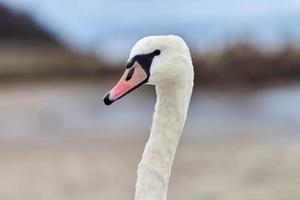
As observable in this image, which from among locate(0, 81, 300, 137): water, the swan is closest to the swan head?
the swan

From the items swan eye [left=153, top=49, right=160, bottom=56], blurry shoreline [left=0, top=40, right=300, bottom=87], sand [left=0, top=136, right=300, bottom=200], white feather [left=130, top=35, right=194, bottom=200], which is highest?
blurry shoreline [left=0, top=40, right=300, bottom=87]

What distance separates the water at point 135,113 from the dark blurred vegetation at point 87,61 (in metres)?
1.60

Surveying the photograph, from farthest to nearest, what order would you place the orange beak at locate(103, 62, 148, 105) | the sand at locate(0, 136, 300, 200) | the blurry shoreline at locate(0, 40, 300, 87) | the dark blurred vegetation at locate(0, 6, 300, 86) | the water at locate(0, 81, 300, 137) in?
1. the dark blurred vegetation at locate(0, 6, 300, 86)
2. the blurry shoreline at locate(0, 40, 300, 87)
3. the water at locate(0, 81, 300, 137)
4. the sand at locate(0, 136, 300, 200)
5. the orange beak at locate(103, 62, 148, 105)

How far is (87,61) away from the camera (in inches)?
1052

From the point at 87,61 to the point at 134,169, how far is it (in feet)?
54.2

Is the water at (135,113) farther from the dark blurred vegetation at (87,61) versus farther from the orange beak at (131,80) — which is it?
the orange beak at (131,80)

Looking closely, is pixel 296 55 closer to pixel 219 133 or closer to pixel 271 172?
pixel 219 133

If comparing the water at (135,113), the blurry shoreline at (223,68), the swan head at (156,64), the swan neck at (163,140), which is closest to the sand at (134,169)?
the water at (135,113)

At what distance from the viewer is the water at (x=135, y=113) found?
13945 millimetres

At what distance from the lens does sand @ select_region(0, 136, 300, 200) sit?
908cm

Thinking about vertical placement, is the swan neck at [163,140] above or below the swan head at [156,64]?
below

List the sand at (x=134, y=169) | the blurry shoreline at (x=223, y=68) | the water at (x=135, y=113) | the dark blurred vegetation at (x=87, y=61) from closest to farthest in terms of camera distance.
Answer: the sand at (x=134, y=169)
the water at (x=135, y=113)
the blurry shoreline at (x=223, y=68)
the dark blurred vegetation at (x=87, y=61)

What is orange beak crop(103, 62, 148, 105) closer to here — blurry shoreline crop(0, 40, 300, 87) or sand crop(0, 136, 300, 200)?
sand crop(0, 136, 300, 200)

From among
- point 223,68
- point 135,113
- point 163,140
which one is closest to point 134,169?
point 135,113
